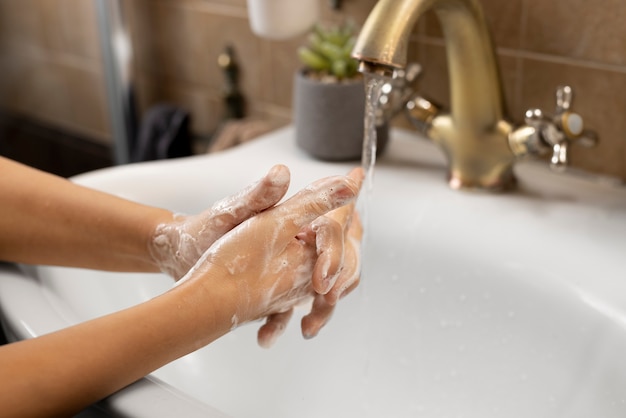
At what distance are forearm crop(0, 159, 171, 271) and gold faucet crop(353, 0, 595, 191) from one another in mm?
261

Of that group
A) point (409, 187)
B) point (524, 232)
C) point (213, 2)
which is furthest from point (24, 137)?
point (524, 232)

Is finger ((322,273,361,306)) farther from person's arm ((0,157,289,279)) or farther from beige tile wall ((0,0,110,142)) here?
beige tile wall ((0,0,110,142))

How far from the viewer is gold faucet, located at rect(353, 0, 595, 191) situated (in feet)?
2.66

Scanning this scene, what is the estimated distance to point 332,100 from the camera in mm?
927

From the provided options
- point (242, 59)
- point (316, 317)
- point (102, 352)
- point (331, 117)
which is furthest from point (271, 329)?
point (242, 59)

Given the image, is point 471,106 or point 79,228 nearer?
point 79,228

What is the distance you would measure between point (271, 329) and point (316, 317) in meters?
0.04

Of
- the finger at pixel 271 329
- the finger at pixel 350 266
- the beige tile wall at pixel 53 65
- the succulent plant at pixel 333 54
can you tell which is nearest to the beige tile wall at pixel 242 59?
the beige tile wall at pixel 53 65

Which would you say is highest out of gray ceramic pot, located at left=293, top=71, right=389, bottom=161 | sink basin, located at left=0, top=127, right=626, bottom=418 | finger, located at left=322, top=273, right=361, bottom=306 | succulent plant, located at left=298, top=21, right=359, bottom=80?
A: succulent plant, located at left=298, top=21, right=359, bottom=80

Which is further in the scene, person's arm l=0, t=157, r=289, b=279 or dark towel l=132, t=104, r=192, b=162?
dark towel l=132, t=104, r=192, b=162

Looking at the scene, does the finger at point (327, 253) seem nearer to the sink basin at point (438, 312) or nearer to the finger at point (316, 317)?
the finger at point (316, 317)

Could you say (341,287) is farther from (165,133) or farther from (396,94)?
(165,133)

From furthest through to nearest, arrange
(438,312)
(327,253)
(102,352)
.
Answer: (438,312) < (327,253) < (102,352)

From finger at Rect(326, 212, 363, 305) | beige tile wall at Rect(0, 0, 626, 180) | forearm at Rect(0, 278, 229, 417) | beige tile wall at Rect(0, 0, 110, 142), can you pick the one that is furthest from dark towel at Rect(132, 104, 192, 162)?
forearm at Rect(0, 278, 229, 417)
